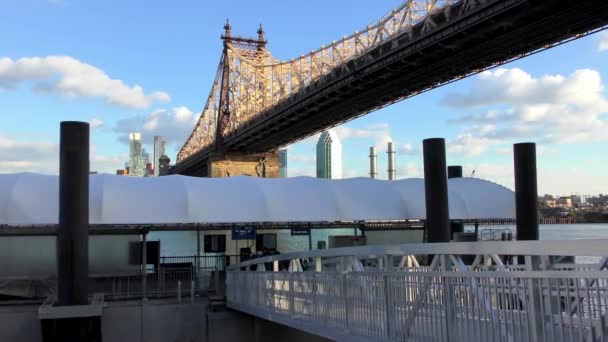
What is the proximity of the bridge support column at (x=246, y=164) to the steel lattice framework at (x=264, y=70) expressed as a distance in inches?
138

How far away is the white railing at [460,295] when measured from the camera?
5008 millimetres

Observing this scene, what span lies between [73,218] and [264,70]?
209 ft

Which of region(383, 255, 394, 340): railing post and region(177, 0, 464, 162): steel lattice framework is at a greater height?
region(177, 0, 464, 162): steel lattice framework

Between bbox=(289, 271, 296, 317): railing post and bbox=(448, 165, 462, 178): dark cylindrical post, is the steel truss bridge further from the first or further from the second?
bbox=(289, 271, 296, 317): railing post

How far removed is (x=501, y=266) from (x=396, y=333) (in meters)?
2.08

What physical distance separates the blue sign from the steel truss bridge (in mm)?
14235

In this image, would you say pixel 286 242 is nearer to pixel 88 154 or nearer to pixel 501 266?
pixel 88 154

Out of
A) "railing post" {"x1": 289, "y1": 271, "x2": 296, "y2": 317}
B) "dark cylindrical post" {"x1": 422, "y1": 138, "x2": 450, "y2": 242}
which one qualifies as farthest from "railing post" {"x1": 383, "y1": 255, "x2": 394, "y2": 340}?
"dark cylindrical post" {"x1": 422, "y1": 138, "x2": 450, "y2": 242}

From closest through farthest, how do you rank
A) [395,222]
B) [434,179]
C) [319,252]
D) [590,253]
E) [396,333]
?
1. [590,253]
2. [396,333]
3. [319,252]
4. [434,179]
5. [395,222]

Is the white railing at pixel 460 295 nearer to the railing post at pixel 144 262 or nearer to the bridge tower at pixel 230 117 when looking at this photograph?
the railing post at pixel 144 262

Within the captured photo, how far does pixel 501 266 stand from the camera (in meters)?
6.23

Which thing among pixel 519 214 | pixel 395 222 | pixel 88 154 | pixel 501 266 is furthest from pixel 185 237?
pixel 501 266

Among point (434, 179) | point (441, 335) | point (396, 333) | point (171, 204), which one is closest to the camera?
point (441, 335)

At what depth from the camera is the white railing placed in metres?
5.01
